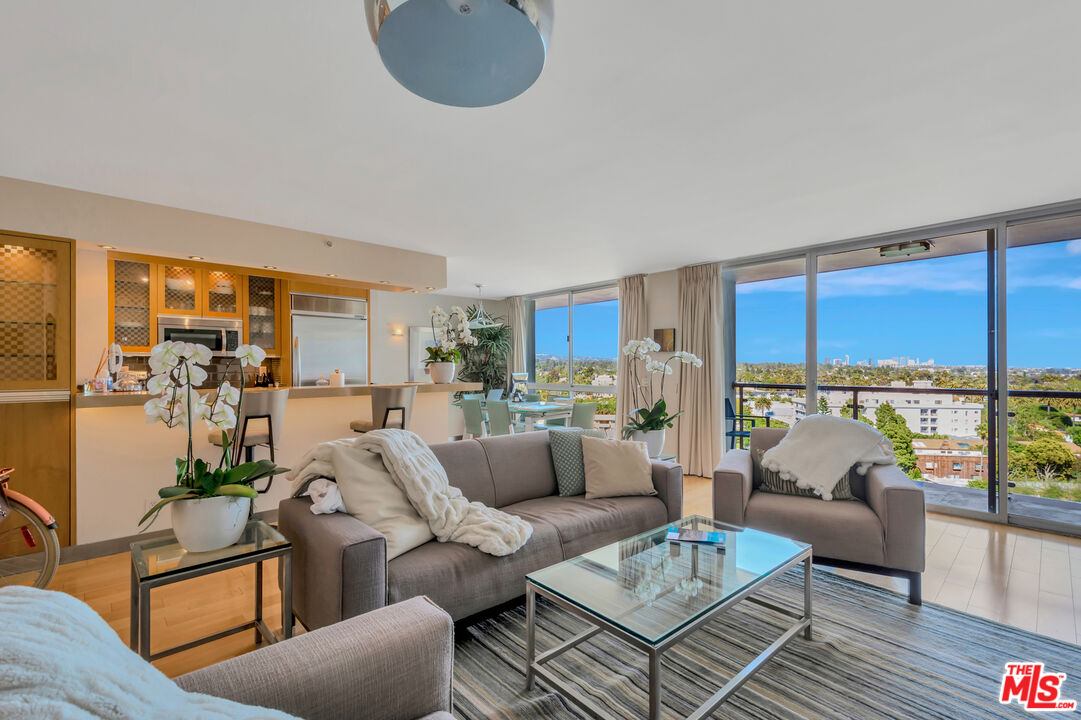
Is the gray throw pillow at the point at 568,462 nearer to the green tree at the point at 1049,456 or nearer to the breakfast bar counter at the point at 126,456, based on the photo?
the breakfast bar counter at the point at 126,456

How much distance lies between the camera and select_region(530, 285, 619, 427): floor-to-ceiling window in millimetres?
7367

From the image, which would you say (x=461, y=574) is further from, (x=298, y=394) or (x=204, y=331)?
(x=204, y=331)

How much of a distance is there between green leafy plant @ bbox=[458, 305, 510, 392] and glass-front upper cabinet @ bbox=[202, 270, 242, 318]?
3668mm

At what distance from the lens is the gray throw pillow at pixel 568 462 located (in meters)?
3.10

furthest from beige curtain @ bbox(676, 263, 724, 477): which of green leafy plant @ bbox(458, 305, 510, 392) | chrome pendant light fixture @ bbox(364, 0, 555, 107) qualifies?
chrome pendant light fixture @ bbox(364, 0, 555, 107)

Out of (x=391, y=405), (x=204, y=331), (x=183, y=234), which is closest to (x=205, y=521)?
(x=391, y=405)

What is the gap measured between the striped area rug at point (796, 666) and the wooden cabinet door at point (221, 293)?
15.4 ft

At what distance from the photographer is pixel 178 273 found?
506 centimetres

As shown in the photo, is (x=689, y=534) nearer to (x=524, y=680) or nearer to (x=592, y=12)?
(x=524, y=680)

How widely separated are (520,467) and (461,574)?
1002 mm

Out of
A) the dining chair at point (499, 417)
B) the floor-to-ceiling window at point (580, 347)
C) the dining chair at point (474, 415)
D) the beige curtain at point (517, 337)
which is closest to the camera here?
the dining chair at point (499, 417)

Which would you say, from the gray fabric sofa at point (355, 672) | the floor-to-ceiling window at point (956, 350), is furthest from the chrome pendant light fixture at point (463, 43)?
the floor-to-ceiling window at point (956, 350)

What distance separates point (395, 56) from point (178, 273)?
16.7 feet

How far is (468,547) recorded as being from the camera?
2.21 meters
